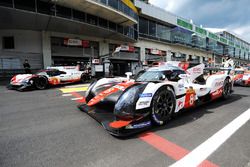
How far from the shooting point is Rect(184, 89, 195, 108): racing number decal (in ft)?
10.4

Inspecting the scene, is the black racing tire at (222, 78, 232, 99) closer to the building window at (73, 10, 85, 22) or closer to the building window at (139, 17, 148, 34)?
the building window at (73, 10, 85, 22)

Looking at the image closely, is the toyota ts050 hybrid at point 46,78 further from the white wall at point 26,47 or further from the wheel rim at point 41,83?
the white wall at point 26,47

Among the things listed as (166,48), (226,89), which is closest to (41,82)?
(226,89)

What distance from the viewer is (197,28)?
31.6 m

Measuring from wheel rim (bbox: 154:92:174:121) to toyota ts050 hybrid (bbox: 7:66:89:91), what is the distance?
647 cm

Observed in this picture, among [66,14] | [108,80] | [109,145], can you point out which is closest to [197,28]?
[66,14]

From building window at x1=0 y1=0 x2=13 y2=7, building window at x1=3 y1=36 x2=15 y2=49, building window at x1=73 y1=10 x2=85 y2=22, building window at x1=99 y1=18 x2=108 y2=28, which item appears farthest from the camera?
building window at x1=99 y1=18 x2=108 y2=28

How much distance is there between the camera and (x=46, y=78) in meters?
7.45

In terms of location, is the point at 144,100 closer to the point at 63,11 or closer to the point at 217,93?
the point at 217,93

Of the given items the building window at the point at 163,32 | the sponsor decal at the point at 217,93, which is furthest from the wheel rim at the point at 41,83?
the building window at the point at 163,32

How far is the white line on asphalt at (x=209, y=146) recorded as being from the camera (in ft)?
5.55

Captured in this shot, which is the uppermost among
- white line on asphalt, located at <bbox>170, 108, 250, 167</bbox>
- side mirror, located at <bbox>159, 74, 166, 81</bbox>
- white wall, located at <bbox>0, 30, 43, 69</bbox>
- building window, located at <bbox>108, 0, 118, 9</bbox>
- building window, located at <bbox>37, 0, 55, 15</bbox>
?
building window, located at <bbox>108, 0, 118, 9</bbox>

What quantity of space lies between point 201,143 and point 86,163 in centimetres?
159

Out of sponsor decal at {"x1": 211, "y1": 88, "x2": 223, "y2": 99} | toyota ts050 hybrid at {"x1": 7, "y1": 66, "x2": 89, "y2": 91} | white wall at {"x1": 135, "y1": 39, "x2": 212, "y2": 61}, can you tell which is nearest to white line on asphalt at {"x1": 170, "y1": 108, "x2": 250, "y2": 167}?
sponsor decal at {"x1": 211, "y1": 88, "x2": 223, "y2": 99}
